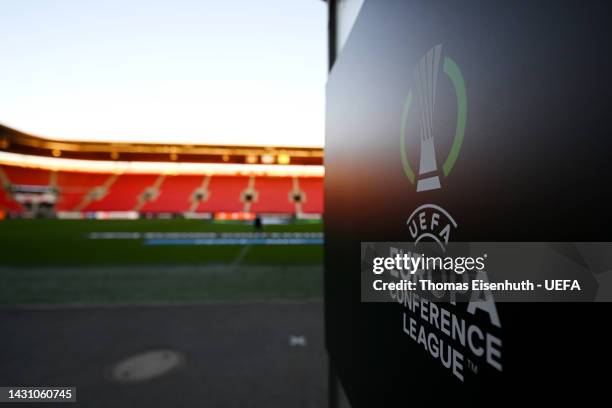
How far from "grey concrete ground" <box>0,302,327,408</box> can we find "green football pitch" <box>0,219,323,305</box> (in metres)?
0.72

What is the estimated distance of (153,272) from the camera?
301 inches

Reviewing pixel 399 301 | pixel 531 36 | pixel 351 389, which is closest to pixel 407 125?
pixel 531 36

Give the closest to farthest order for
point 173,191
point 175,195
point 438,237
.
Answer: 1. point 438,237
2. point 175,195
3. point 173,191

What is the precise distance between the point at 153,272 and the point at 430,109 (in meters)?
8.15

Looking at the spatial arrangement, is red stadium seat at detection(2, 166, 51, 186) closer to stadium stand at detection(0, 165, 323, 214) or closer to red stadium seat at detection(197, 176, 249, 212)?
stadium stand at detection(0, 165, 323, 214)

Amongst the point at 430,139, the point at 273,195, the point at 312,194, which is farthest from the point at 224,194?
the point at 430,139

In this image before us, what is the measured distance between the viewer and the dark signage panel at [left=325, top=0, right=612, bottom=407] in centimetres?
53

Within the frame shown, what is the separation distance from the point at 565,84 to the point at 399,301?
870mm

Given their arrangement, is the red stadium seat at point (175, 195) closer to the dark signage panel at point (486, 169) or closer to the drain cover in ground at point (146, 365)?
the drain cover in ground at point (146, 365)

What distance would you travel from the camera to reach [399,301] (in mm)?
1185

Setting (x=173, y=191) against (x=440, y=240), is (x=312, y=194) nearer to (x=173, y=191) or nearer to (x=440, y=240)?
(x=173, y=191)

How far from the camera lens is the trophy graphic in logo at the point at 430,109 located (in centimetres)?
83

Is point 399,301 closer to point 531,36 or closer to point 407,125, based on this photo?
point 407,125

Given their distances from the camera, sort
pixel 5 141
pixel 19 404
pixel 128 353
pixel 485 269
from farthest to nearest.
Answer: pixel 5 141 → pixel 128 353 → pixel 19 404 → pixel 485 269
